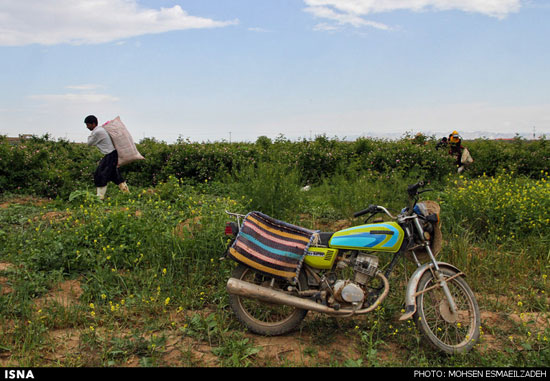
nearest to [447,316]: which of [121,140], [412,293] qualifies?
[412,293]

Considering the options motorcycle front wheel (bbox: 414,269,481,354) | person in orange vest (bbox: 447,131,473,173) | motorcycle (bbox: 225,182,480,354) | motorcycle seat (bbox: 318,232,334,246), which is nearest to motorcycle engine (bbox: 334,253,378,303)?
motorcycle (bbox: 225,182,480,354)

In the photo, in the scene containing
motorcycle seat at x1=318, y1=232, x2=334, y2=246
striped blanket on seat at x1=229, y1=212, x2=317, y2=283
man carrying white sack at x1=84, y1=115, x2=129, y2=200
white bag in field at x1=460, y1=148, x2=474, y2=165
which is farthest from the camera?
white bag in field at x1=460, y1=148, x2=474, y2=165

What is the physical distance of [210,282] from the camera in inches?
188

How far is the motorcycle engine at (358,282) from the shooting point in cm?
370

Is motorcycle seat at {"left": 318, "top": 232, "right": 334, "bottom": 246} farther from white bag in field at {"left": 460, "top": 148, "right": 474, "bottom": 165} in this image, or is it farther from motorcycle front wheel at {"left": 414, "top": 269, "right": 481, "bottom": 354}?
white bag in field at {"left": 460, "top": 148, "right": 474, "bottom": 165}

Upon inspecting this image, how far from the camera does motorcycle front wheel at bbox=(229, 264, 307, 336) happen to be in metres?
3.91

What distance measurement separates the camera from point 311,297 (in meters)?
3.84

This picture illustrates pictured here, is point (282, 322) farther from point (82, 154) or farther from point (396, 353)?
point (82, 154)

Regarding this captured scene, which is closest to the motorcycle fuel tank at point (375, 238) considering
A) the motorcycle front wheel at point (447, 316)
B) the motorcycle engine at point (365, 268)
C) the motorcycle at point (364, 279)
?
the motorcycle at point (364, 279)

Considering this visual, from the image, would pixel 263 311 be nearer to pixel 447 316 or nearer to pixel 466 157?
pixel 447 316

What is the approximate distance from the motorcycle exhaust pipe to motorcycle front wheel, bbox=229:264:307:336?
0.16m

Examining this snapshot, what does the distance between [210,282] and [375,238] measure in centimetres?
197

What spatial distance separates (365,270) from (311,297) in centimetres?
52

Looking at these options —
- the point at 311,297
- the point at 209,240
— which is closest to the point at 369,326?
the point at 311,297
